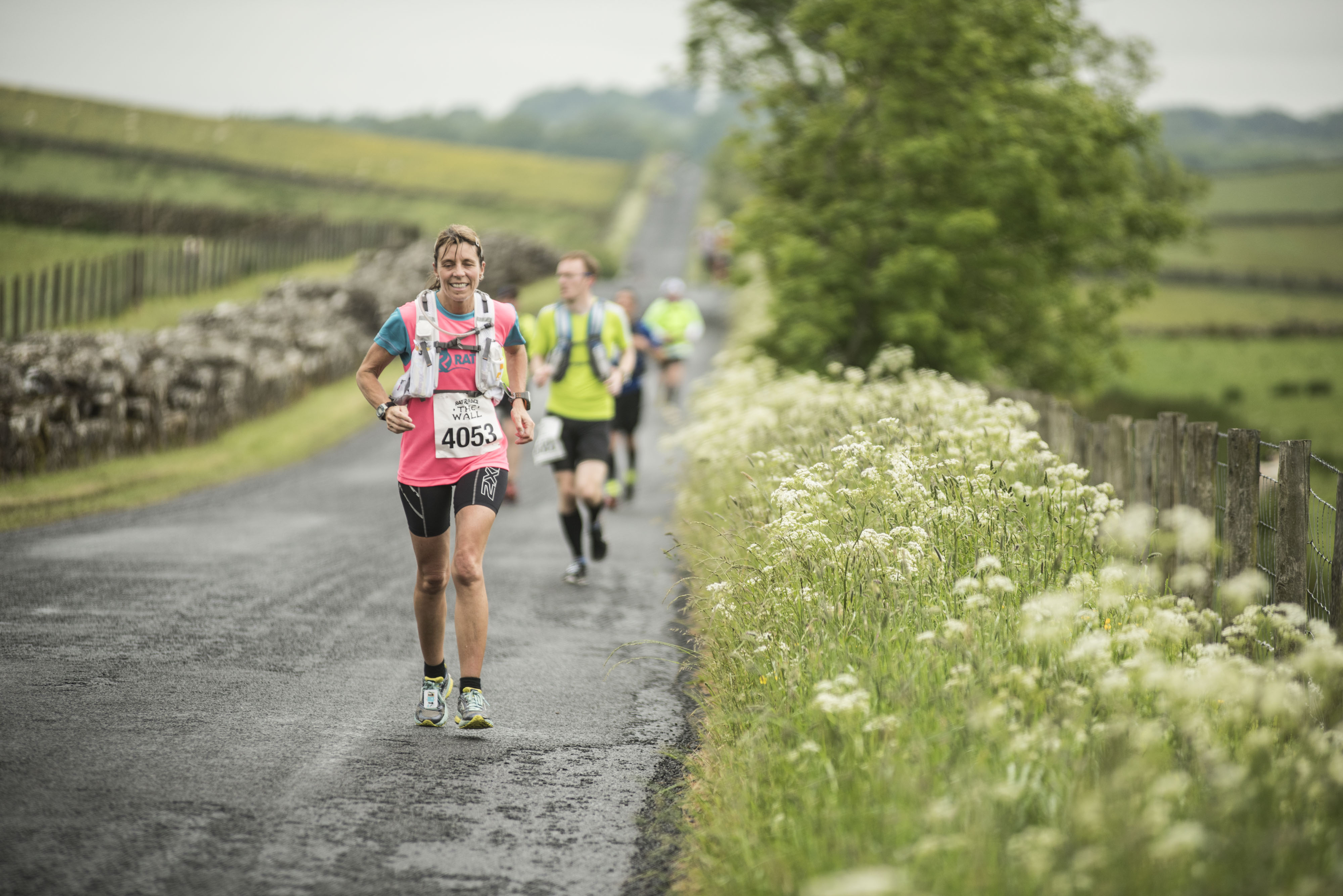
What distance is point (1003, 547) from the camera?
574cm

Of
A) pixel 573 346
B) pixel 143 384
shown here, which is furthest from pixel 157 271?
pixel 573 346

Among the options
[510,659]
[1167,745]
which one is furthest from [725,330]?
[1167,745]

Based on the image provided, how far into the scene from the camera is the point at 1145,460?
815 cm

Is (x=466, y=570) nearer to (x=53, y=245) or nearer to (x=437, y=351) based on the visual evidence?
(x=437, y=351)

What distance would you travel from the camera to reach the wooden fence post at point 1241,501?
6.48m

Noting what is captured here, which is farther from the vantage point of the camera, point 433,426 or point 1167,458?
point 1167,458

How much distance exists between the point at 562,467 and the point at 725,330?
25.7 m

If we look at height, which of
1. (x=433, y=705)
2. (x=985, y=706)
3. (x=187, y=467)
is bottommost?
(x=187, y=467)

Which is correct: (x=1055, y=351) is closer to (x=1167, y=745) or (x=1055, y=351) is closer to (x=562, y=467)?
(x=562, y=467)

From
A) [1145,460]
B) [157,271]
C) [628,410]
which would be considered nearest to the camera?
[1145,460]

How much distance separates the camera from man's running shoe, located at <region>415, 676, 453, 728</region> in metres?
5.44

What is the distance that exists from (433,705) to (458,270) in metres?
2.09

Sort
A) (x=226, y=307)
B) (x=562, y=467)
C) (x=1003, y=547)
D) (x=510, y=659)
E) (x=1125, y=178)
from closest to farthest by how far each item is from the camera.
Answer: (x=1003, y=547) < (x=510, y=659) < (x=562, y=467) < (x=226, y=307) < (x=1125, y=178)

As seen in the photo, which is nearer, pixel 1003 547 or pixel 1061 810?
pixel 1061 810
